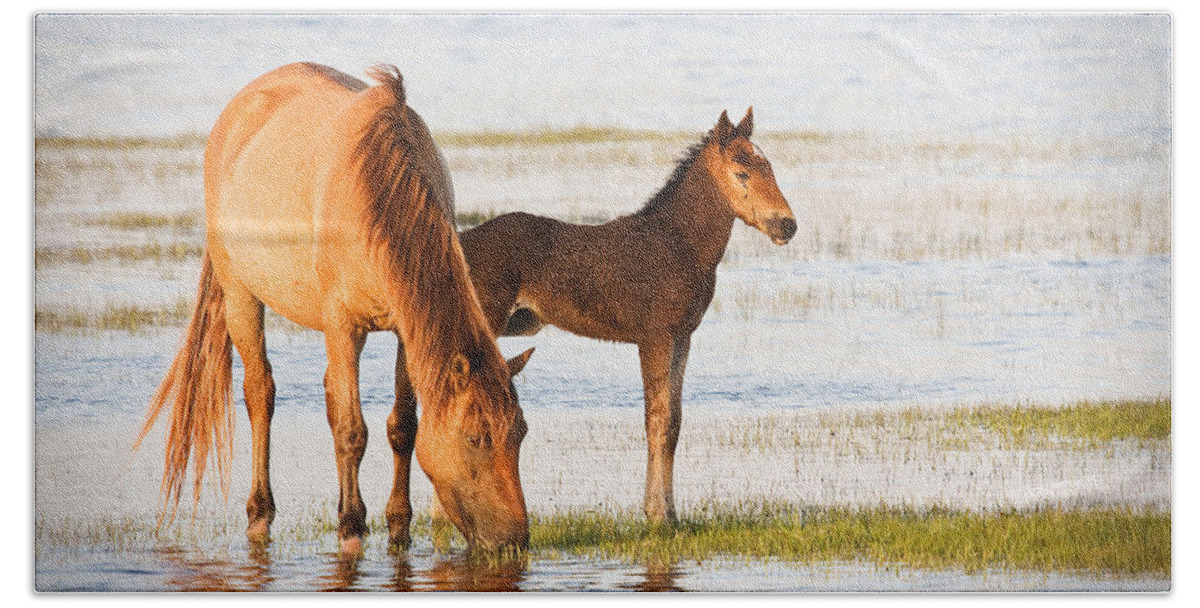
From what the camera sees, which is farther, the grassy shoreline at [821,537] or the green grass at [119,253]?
the green grass at [119,253]

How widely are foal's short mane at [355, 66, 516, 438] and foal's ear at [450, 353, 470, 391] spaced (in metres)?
0.01

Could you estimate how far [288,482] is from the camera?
192 inches

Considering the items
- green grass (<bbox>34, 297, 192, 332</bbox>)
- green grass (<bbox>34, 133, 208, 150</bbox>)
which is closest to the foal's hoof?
green grass (<bbox>34, 297, 192, 332</bbox>)

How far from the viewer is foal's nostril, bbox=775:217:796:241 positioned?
4.90 meters

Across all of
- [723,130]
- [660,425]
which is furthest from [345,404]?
[723,130]

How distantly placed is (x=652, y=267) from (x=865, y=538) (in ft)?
4.07

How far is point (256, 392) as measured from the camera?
492 centimetres

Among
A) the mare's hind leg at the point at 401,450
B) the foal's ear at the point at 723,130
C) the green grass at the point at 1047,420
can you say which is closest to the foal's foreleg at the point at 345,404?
the mare's hind leg at the point at 401,450

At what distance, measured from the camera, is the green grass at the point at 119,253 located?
4918 millimetres

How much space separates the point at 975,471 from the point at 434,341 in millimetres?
2094

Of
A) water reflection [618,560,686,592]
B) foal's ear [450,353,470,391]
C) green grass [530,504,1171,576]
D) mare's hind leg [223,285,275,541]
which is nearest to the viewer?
foal's ear [450,353,470,391]

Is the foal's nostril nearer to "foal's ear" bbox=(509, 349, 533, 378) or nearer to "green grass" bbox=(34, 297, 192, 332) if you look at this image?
"foal's ear" bbox=(509, 349, 533, 378)

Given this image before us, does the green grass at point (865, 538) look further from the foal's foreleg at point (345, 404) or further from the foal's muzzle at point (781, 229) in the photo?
the foal's muzzle at point (781, 229)

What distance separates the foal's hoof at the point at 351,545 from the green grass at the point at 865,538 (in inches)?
24.2
